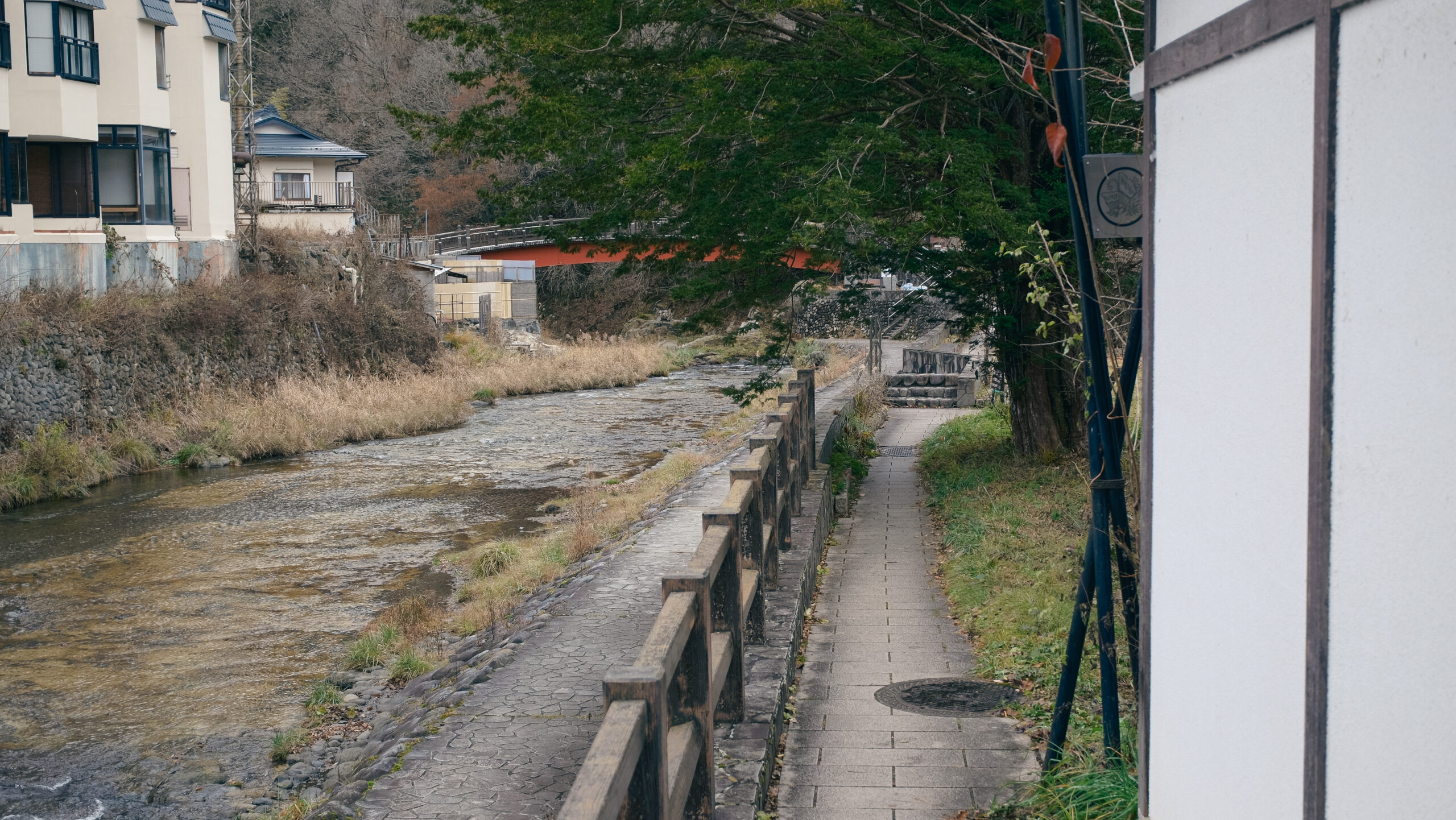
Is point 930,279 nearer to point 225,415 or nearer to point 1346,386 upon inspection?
point 1346,386

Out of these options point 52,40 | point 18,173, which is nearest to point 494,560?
point 18,173

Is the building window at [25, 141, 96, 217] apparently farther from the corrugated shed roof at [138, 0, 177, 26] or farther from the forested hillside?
the forested hillside

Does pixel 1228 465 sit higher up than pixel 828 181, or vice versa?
pixel 828 181

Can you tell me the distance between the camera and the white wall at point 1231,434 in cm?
290

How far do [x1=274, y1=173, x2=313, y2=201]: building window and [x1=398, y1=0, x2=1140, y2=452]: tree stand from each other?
113ft

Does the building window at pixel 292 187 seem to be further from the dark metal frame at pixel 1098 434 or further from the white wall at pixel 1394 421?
the white wall at pixel 1394 421

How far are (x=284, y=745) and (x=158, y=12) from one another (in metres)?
26.5

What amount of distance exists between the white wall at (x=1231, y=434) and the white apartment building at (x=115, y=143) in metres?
23.7

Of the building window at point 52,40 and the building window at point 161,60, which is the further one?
the building window at point 161,60

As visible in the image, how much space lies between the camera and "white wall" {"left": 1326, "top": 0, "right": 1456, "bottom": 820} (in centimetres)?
224

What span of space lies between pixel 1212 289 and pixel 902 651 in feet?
16.1

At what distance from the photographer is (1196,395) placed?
12.0 ft

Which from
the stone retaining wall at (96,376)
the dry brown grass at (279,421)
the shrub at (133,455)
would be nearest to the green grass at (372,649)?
the dry brown grass at (279,421)

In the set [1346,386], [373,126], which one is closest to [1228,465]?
[1346,386]
